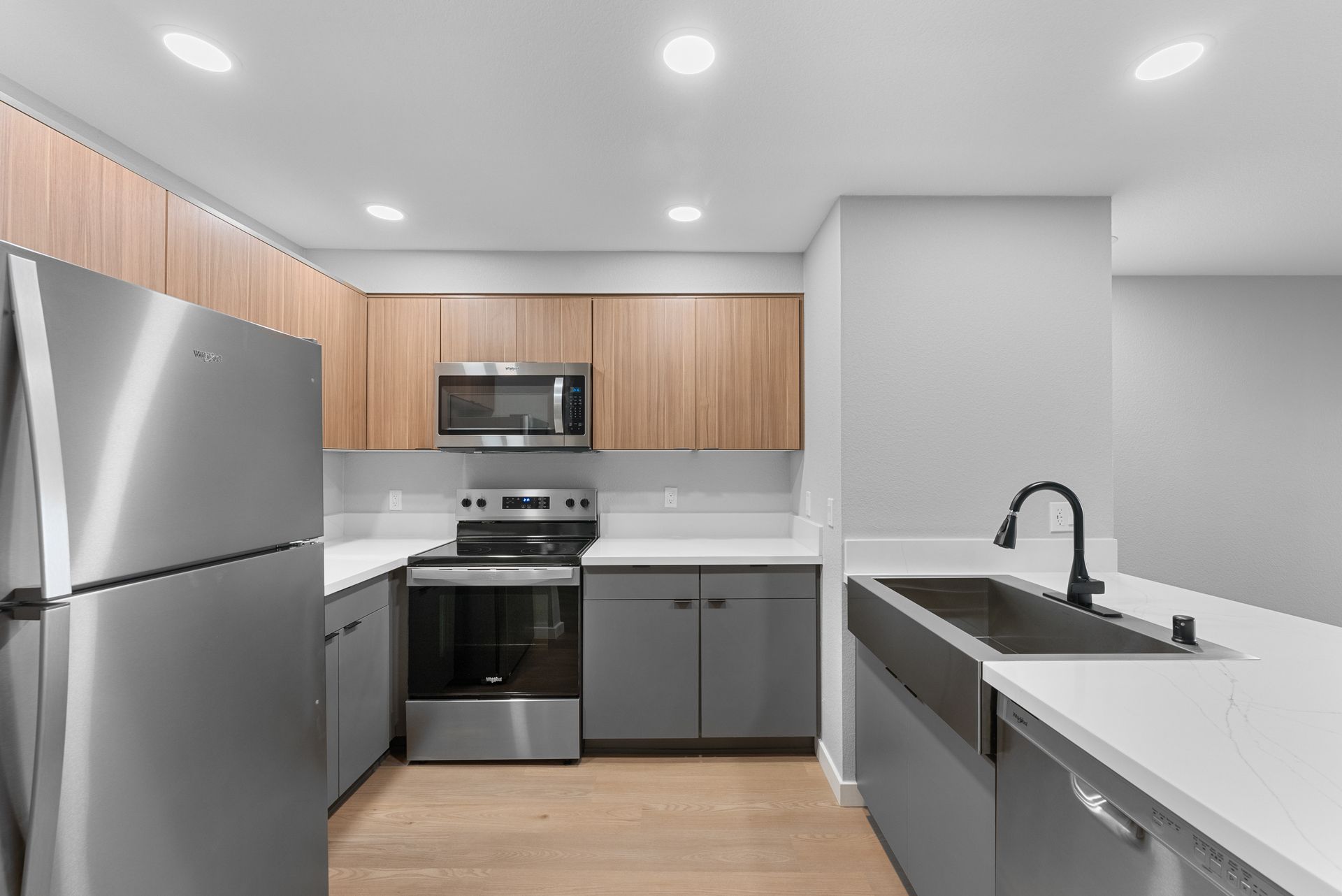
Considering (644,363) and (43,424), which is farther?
(644,363)

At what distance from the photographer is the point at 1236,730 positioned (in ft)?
3.10

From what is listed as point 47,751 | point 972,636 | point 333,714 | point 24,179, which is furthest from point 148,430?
point 972,636

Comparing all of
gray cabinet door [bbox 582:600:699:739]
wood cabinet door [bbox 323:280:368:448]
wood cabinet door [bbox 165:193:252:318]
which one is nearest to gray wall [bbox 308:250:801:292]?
wood cabinet door [bbox 323:280:368:448]

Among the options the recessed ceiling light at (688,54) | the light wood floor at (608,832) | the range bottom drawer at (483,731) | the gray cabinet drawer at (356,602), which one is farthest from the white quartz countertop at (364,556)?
the recessed ceiling light at (688,54)

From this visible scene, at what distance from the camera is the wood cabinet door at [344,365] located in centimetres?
264

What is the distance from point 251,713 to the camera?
4.21 feet

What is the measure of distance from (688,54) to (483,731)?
8.69ft

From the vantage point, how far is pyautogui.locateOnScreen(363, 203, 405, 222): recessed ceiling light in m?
2.54

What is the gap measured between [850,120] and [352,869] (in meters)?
2.88

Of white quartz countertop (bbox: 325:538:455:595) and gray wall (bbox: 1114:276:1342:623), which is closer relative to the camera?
white quartz countertop (bbox: 325:538:455:595)

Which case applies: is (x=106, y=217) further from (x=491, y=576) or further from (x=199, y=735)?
(x=491, y=576)

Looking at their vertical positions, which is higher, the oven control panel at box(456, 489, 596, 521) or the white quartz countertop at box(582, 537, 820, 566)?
the oven control panel at box(456, 489, 596, 521)

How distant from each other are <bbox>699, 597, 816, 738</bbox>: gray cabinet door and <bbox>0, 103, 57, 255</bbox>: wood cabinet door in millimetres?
2392

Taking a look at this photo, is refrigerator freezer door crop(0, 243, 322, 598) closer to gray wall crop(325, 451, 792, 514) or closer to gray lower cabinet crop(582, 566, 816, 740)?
gray lower cabinet crop(582, 566, 816, 740)
